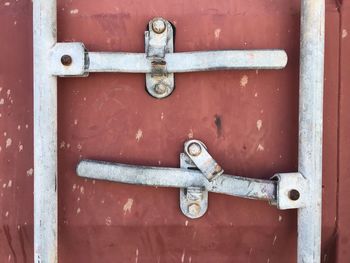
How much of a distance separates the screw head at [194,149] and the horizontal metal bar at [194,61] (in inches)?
5.9

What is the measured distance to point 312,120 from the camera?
41.3 inches

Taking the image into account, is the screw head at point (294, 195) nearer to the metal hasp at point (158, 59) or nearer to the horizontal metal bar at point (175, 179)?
the horizontal metal bar at point (175, 179)

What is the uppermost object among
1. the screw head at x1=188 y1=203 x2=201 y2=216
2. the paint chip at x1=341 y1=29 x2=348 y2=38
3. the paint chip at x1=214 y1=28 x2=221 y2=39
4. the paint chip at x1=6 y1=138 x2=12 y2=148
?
the paint chip at x1=214 y1=28 x2=221 y2=39

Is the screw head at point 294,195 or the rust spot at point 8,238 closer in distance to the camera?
the screw head at point 294,195

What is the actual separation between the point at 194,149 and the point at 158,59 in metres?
0.19

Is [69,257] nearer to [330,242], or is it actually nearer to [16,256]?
[16,256]

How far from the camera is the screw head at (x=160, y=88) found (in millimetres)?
1099

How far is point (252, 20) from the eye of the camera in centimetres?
111

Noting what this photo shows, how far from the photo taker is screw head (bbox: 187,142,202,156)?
3.54 feet

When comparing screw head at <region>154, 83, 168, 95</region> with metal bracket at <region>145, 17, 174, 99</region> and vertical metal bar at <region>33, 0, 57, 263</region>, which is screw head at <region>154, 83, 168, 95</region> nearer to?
metal bracket at <region>145, 17, 174, 99</region>

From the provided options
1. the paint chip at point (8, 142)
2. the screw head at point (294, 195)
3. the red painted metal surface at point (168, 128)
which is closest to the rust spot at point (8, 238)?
the red painted metal surface at point (168, 128)

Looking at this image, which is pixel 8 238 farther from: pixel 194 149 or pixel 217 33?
pixel 217 33

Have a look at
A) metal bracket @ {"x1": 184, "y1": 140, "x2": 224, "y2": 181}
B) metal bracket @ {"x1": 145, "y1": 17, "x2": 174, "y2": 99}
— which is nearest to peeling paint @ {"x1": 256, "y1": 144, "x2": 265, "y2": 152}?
metal bracket @ {"x1": 184, "y1": 140, "x2": 224, "y2": 181}

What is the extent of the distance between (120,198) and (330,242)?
17.8 inches
